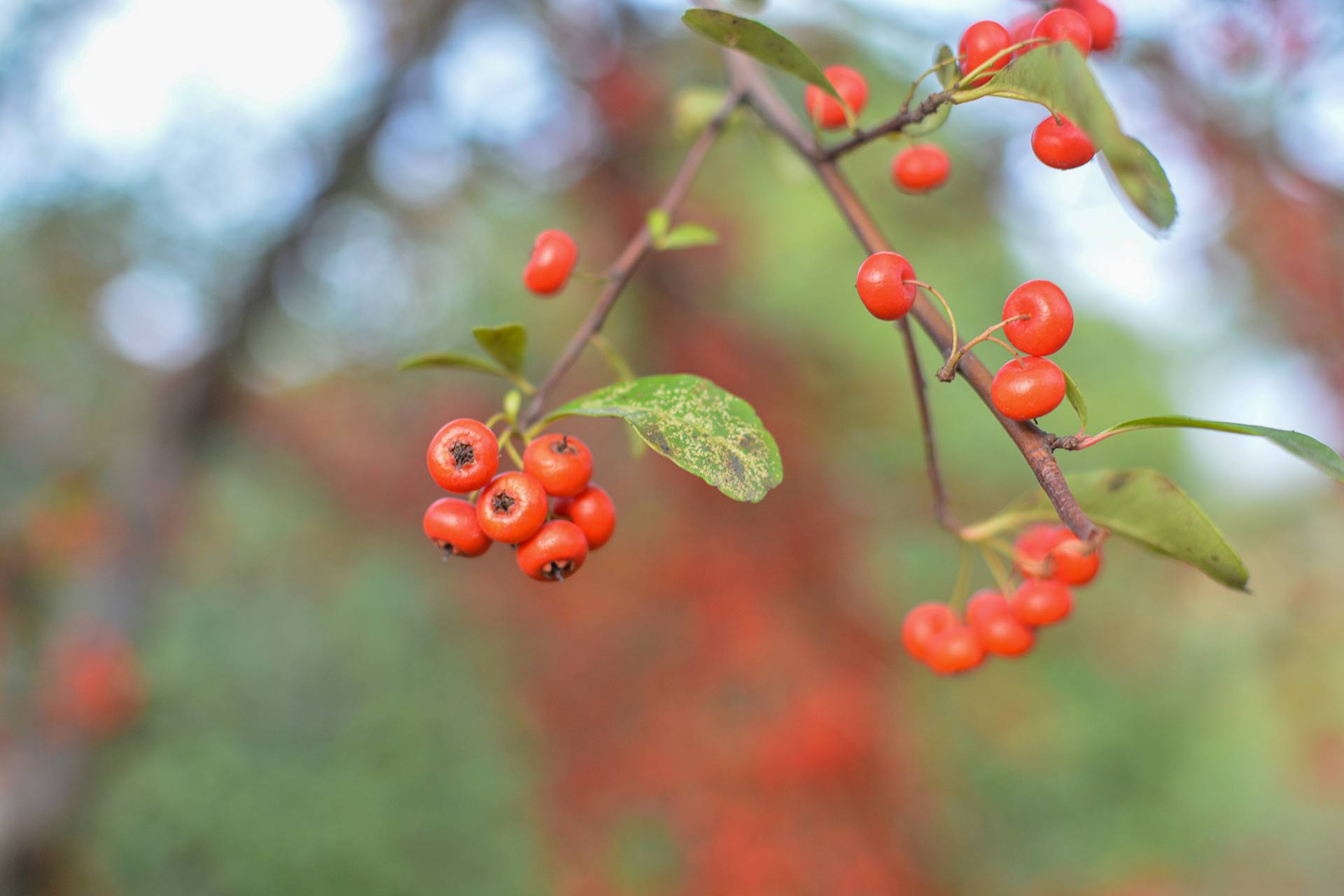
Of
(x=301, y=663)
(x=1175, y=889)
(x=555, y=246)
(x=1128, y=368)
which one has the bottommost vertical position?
(x=301, y=663)

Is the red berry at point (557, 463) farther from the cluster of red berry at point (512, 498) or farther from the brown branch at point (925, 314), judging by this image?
the brown branch at point (925, 314)

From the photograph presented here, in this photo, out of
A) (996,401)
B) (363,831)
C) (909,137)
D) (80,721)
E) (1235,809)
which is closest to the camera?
(996,401)

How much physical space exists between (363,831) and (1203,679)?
9.51 m

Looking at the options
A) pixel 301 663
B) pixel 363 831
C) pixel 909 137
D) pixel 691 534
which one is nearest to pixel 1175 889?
pixel 691 534

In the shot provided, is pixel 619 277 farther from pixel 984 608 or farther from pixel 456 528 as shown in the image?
pixel 984 608

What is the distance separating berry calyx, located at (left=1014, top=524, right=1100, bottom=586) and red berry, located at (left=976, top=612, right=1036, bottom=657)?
0.06 metres

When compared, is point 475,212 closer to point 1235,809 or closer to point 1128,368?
point 1235,809

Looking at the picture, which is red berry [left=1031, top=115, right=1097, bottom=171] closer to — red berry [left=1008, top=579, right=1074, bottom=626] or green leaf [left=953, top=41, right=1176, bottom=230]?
green leaf [left=953, top=41, right=1176, bottom=230]

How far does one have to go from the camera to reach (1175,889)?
8.20 metres

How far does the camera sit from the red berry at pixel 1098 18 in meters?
0.94

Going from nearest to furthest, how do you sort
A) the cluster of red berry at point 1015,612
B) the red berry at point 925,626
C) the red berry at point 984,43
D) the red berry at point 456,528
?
the red berry at point 984,43
the red berry at point 456,528
the cluster of red berry at point 1015,612
the red berry at point 925,626

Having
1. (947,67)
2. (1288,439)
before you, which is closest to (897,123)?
(947,67)

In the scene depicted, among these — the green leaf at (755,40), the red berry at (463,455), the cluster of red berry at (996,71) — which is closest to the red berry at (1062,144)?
the cluster of red berry at (996,71)

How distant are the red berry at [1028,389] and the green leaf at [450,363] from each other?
1.78ft
